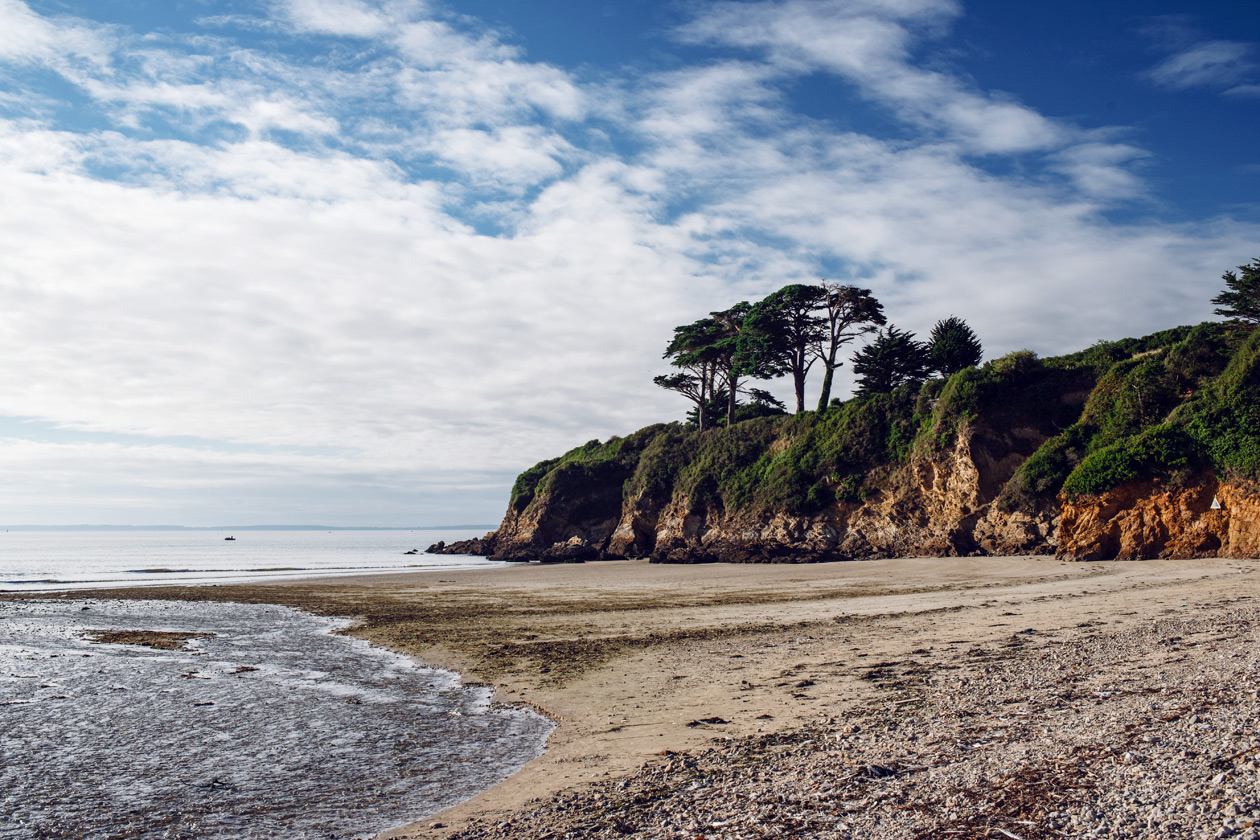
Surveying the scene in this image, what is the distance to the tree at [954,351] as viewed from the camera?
4962 centimetres

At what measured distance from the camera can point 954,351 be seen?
49.6 meters

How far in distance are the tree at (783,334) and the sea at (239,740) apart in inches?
1656

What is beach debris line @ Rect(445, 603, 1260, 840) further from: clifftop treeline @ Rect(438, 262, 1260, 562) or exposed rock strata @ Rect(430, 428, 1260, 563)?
clifftop treeline @ Rect(438, 262, 1260, 562)

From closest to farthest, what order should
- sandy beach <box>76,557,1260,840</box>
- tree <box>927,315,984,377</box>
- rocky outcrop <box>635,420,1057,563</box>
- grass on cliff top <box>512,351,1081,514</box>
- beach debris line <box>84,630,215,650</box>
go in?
sandy beach <box>76,557,1260,840</box>
beach debris line <box>84,630,215,650</box>
rocky outcrop <box>635,420,1057,563</box>
grass on cliff top <box>512,351,1081,514</box>
tree <box>927,315,984,377</box>

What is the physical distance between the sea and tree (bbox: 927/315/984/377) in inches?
1760

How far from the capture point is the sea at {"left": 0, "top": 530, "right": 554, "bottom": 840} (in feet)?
A: 19.7

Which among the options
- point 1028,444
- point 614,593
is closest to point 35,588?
point 614,593

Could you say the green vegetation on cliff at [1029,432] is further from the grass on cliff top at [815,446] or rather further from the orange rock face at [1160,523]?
the orange rock face at [1160,523]

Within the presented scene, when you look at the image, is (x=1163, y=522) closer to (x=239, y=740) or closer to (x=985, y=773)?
(x=985, y=773)

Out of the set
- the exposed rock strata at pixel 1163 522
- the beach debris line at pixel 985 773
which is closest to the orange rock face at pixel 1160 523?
the exposed rock strata at pixel 1163 522

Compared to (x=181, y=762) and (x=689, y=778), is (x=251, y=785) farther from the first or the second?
(x=689, y=778)

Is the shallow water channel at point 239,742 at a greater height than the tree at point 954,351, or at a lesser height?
lesser

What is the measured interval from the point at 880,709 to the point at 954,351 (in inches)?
1846

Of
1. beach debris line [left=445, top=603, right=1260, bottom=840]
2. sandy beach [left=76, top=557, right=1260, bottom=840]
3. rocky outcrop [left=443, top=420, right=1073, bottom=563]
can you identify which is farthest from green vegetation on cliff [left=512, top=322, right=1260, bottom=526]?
beach debris line [left=445, top=603, right=1260, bottom=840]
